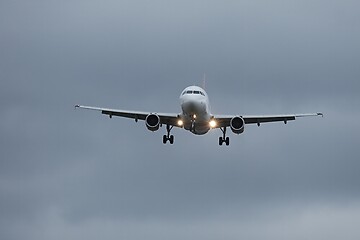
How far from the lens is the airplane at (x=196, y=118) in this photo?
104 meters

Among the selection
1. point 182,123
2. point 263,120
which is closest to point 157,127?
point 182,123

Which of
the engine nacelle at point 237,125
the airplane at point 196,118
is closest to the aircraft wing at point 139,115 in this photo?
the airplane at point 196,118

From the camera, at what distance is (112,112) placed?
4419 inches

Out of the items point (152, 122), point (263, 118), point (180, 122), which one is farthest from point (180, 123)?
point (263, 118)

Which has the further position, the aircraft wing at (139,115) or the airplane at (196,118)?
the aircraft wing at (139,115)

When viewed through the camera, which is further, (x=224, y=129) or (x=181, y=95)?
(x=224, y=129)

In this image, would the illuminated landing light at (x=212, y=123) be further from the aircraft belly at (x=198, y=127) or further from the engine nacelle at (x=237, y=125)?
the engine nacelle at (x=237, y=125)

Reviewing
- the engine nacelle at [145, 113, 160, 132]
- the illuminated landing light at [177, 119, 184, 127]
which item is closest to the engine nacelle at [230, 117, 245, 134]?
the illuminated landing light at [177, 119, 184, 127]

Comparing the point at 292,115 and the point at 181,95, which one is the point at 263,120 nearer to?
the point at 292,115

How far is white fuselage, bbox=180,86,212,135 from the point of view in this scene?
340ft

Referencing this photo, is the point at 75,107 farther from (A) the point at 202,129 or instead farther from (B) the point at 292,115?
(B) the point at 292,115

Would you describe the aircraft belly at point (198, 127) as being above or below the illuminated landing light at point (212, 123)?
below

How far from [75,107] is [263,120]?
16.3m

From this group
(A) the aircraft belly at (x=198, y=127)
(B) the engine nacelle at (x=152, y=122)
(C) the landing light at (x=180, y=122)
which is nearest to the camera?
(A) the aircraft belly at (x=198, y=127)
